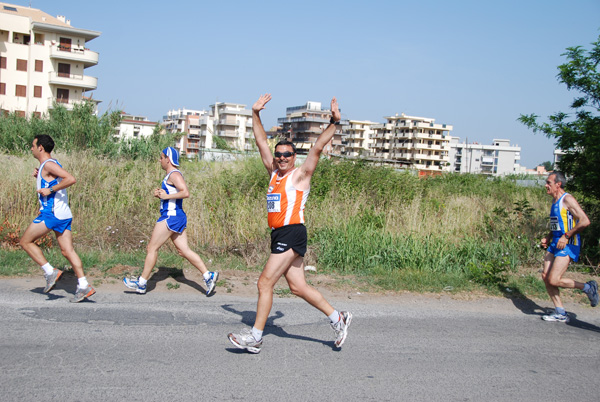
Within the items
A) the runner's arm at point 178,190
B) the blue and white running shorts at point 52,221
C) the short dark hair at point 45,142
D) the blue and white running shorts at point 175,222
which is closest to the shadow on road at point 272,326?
the blue and white running shorts at point 175,222

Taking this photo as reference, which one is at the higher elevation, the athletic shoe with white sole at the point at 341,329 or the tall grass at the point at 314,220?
the tall grass at the point at 314,220

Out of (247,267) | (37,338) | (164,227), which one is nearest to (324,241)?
(247,267)

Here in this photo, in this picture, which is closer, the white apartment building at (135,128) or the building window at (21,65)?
the white apartment building at (135,128)

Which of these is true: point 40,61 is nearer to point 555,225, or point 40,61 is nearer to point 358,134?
point 555,225

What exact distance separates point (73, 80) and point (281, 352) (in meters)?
62.7

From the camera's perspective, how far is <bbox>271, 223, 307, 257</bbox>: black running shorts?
5.21 m

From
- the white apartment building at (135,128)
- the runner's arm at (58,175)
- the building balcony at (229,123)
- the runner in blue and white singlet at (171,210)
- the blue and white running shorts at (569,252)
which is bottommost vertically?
the blue and white running shorts at (569,252)

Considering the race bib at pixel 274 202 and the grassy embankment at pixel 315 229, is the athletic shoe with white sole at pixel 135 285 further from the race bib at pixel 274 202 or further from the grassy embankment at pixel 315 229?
the race bib at pixel 274 202

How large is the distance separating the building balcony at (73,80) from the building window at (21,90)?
279cm

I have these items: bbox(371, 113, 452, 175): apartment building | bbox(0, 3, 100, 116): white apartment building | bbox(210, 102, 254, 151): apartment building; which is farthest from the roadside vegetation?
bbox(371, 113, 452, 175): apartment building

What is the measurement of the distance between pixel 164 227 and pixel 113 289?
1.18m

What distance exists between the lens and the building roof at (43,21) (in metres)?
59.6

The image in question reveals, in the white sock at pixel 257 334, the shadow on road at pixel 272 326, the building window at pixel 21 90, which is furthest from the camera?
the building window at pixel 21 90

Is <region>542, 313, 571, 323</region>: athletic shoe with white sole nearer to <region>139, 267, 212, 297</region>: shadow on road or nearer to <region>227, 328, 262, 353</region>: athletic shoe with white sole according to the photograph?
<region>227, 328, 262, 353</region>: athletic shoe with white sole
